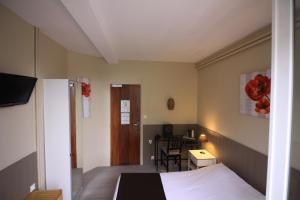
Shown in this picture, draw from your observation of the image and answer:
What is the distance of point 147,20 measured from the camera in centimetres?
212

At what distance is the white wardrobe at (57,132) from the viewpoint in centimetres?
257

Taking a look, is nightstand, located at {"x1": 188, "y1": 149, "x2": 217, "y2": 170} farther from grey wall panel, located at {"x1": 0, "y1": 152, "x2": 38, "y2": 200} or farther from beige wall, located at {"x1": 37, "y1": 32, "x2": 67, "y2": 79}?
beige wall, located at {"x1": 37, "y1": 32, "x2": 67, "y2": 79}

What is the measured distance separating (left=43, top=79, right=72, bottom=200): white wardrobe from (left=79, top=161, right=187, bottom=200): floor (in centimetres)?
74

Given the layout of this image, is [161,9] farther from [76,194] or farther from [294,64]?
[76,194]

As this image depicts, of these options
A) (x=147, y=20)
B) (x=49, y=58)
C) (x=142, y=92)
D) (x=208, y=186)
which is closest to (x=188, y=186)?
(x=208, y=186)

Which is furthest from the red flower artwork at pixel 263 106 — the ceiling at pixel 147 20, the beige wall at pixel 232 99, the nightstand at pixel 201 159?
the nightstand at pixel 201 159

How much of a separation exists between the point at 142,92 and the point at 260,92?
2.74 meters

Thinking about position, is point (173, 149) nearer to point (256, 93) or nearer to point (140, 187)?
point (140, 187)

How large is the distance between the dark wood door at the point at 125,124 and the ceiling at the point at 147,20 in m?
1.51

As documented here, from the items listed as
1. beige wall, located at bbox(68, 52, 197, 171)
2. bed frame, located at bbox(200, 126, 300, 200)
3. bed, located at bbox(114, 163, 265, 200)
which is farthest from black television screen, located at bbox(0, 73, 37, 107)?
bed frame, located at bbox(200, 126, 300, 200)

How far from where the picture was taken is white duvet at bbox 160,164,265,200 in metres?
2.15

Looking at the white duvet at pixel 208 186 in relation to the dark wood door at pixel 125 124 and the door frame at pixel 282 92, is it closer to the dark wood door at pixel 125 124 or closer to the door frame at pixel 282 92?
the door frame at pixel 282 92

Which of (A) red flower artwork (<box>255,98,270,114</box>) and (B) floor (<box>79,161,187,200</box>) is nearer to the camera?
(A) red flower artwork (<box>255,98,270,114</box>)

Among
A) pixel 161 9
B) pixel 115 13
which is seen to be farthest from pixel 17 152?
pixel 161 9
